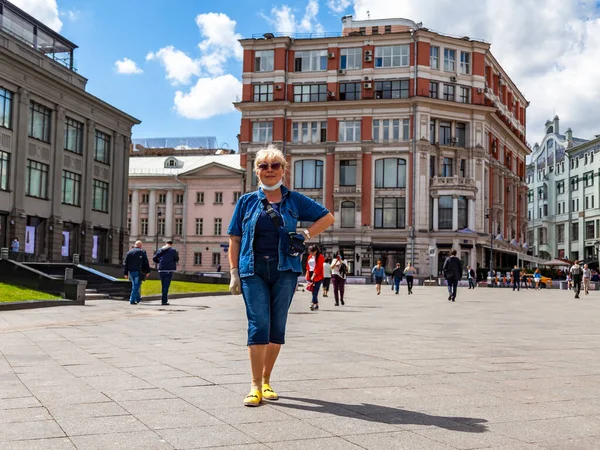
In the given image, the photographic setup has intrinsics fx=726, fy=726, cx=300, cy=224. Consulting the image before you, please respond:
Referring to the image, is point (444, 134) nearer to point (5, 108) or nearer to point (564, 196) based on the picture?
point (5, 108)

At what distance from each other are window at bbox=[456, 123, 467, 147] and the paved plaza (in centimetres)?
5901

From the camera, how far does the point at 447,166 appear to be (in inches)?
2662

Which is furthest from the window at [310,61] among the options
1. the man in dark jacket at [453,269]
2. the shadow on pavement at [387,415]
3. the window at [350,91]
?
the shadow on pavement at [387,415]

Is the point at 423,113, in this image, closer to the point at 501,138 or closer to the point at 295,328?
the point at 501,138

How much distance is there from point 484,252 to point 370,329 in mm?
58717

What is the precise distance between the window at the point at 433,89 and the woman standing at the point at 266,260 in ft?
208

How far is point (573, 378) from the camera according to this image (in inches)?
269

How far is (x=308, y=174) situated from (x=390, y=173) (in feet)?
25.2

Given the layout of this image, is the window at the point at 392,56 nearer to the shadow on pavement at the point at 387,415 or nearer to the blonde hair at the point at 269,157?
the blonde hair at the point at 269,157

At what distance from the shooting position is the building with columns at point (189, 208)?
74.6m

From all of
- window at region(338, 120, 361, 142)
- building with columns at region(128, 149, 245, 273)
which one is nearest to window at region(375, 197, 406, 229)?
window at region(338, 120, 361, 142)

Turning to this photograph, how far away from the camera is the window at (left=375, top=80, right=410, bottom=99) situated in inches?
2623

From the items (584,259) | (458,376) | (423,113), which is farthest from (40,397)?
(584,259)

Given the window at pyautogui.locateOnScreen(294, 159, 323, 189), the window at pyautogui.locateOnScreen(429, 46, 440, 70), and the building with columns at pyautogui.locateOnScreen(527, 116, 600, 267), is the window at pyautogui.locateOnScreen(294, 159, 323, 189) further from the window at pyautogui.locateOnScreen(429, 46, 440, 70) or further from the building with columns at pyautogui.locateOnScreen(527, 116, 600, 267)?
the building with columns at pyautogui.locateOnScreen(527, 116, 600, 267)
